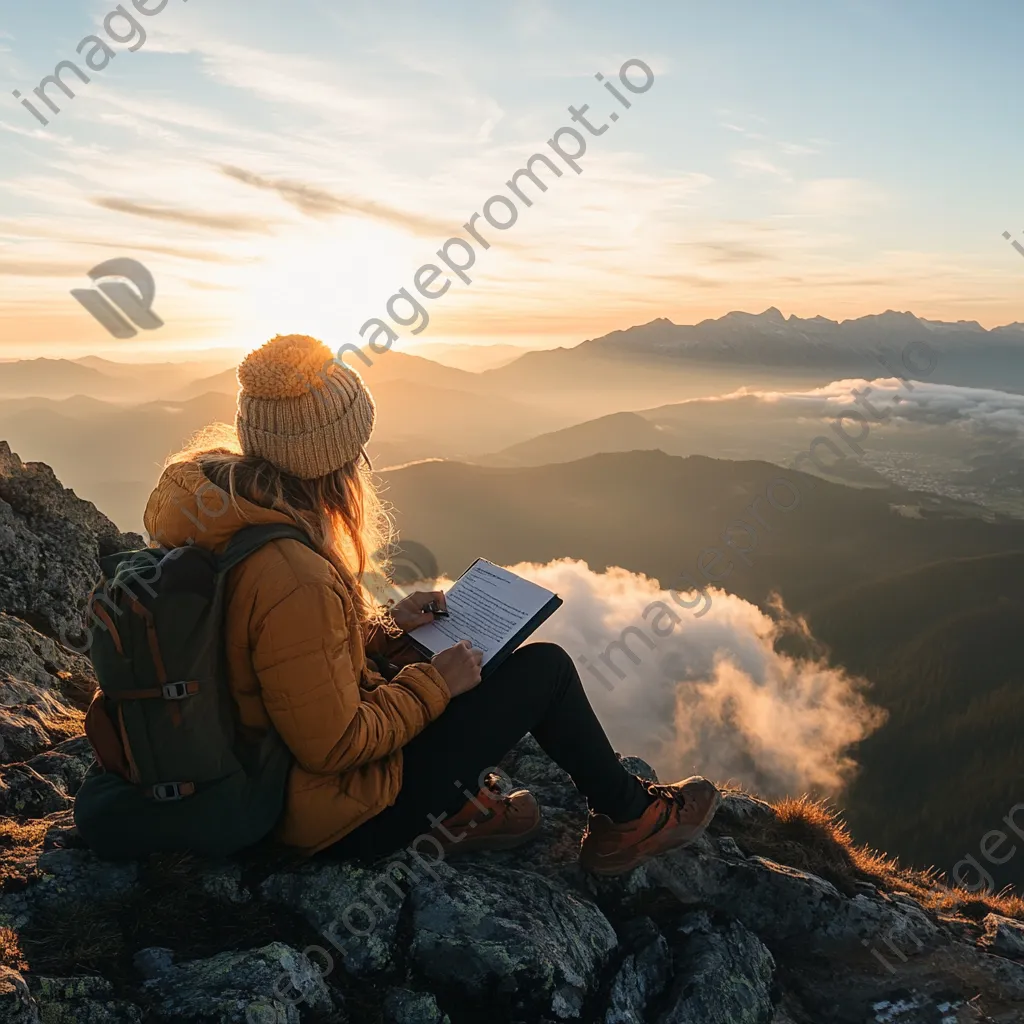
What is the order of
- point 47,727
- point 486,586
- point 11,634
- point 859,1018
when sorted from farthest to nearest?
point 11,634
point 47,727
point 859,1018
point 486,586

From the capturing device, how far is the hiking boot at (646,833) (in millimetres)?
5816

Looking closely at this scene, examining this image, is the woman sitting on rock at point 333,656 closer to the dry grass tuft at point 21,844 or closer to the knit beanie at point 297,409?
the knit beanie at point 297,409

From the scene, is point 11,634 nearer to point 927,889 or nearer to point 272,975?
point 272,975

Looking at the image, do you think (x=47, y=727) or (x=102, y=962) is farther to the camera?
(x=47, y=727)

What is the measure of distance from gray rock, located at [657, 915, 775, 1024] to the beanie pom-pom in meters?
4.96

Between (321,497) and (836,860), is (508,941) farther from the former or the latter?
(836,860)

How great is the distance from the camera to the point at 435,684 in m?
4.58

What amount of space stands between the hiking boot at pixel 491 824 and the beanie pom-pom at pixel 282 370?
347 centimetres

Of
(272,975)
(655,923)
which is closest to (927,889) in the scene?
(655,923)

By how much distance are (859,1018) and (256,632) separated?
5720mm

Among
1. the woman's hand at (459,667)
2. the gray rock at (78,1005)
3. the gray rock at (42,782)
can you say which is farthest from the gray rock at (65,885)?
the woman's hand at (459,667)

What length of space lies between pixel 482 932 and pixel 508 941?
181mm

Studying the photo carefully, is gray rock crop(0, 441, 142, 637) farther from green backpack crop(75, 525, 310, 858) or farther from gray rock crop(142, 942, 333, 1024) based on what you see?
gray rock crop(142, 942, 333, 1024)

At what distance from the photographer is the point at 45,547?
10.8 metres
